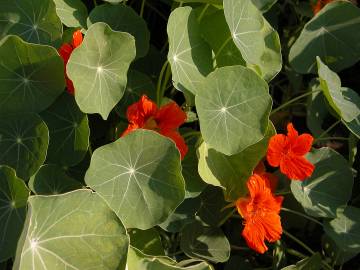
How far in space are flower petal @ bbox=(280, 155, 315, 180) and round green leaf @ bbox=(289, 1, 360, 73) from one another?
463 millimetres

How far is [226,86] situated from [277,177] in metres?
0.42

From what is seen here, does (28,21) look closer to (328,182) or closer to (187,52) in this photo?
(187,52)

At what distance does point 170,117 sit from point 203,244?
17.6 inches

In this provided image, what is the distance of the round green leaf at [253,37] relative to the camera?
1.70 metres

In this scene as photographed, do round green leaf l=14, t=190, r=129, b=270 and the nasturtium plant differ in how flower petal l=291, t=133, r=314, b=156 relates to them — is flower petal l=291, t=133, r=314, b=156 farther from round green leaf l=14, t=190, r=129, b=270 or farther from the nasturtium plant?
round green leaf l=14, t=190, r=129, b=270

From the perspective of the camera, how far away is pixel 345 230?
186cm

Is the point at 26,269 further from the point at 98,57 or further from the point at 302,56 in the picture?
the point at 302,56

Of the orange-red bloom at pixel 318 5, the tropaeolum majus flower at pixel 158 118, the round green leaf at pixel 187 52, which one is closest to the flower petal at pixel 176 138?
the tropaeolum majus flower at pixel 158 118

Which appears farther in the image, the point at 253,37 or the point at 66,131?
the point at 253,37

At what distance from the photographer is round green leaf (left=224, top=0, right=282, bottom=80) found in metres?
1.70

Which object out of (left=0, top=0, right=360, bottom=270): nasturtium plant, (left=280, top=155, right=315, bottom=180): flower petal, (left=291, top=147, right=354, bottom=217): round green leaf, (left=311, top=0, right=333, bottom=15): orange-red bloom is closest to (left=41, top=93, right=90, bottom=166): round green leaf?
(left=0, top=0, right=360, bottom=270): nasturtium plant

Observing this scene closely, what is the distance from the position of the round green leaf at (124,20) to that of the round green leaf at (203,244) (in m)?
0.55

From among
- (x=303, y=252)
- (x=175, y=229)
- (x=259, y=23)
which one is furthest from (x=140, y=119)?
(x=303, y=252)

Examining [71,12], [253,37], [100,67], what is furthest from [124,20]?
[253,37]
